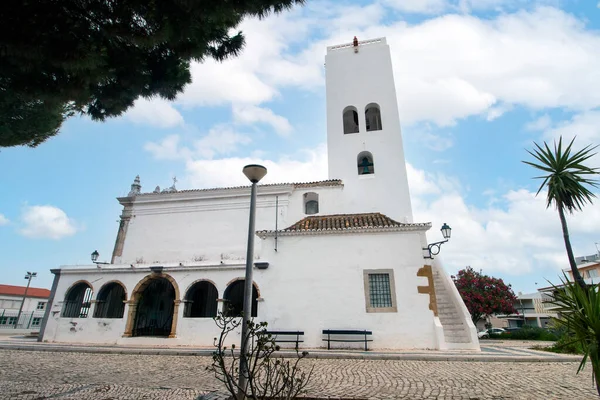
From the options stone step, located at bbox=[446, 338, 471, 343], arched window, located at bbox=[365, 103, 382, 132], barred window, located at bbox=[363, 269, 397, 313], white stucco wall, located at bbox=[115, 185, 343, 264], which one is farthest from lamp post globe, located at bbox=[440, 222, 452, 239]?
arched window, located at bbox=[365, 103, 382, 132]

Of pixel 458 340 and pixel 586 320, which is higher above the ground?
pixel 586 320

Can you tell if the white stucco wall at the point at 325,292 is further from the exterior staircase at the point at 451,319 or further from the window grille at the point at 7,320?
the window grille at the point at 7,320

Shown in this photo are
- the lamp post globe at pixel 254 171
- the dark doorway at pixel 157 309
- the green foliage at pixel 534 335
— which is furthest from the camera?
the green foliage at pixel 534 335

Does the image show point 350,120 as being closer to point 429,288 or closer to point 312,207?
point 312,207

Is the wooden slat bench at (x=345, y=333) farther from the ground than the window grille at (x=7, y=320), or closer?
closer

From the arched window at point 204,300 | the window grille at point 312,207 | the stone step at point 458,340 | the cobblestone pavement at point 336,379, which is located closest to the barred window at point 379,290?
the stone step at point 458,340

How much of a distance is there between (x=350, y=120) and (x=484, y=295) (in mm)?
17525

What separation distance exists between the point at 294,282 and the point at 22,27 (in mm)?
10558

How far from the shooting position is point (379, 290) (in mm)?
11977

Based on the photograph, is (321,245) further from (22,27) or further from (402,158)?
(22,27)

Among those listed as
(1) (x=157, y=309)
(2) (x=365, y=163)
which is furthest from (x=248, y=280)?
(1) (x=157, y=309)

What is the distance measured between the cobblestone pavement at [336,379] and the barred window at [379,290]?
9.10 feet

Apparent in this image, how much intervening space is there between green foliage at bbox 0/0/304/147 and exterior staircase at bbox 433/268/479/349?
11397 mm

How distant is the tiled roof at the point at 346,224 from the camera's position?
12.3m
